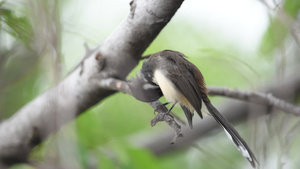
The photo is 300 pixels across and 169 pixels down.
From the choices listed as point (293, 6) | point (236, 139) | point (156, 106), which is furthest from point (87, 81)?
point (293, 6)

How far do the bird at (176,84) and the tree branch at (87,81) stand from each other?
0.13m

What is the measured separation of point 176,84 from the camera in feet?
3.40

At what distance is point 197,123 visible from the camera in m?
1.99

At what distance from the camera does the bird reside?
1006 millimetres

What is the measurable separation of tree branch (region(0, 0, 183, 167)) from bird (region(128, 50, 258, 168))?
0.44ft

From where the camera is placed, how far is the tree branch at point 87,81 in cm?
112

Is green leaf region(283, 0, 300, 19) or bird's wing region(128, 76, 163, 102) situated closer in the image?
bird's wing region(128, 76, 163, 102)

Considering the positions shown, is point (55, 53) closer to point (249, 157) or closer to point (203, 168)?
point (249, 157)

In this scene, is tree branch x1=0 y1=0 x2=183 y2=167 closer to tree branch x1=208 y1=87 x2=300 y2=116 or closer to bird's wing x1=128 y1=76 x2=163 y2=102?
bird's wing x1=128 y1=76 x2=163 y2=102

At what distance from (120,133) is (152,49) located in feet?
1.85

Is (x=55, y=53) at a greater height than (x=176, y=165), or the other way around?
(x=55, y=53)

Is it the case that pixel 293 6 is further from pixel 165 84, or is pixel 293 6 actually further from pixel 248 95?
pixel 165 84

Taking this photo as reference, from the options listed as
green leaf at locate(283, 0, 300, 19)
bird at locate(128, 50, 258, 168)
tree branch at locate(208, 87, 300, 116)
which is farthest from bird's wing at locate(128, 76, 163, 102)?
green leaf at locate(283, 0, 300, 19)

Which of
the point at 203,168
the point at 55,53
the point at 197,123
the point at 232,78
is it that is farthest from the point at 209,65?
the point at 55,53
